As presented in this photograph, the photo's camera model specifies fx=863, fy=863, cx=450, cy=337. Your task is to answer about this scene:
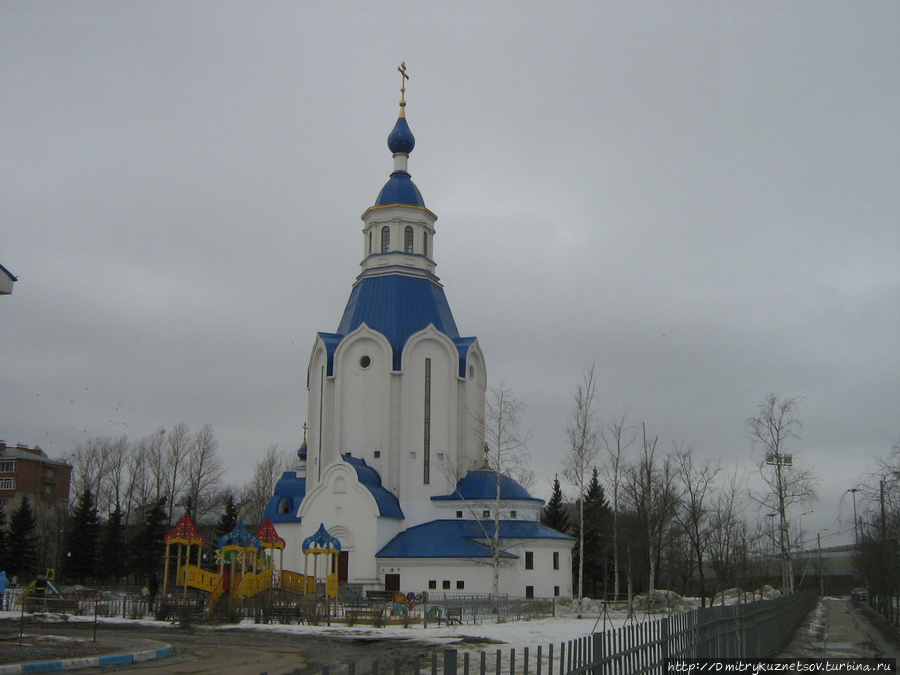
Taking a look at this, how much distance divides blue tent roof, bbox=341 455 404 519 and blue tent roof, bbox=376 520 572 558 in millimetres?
1311

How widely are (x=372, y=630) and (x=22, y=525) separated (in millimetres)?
37160

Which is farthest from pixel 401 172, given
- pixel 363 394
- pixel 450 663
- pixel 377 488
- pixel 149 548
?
pixel 450 663

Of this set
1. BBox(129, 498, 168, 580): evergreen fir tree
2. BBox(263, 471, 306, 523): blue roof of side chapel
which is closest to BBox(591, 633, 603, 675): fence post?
BBox(263, 471, 306, 523): blue roof of side chapel

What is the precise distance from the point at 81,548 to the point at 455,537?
90.7ft

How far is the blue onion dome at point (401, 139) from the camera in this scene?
51125mm

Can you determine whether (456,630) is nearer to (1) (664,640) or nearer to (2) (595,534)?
(1) (664,640)

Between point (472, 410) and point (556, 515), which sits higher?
point (472, 410)

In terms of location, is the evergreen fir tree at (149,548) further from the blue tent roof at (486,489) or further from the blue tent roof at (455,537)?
the blue tent roof at (486,489)

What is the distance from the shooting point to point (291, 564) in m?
43.3

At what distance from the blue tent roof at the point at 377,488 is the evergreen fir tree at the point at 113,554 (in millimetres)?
22826

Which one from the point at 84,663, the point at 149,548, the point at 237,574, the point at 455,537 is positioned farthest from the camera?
the point at 149,548

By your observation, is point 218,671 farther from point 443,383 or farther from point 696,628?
point 443,383

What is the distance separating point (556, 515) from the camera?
57.5 metres

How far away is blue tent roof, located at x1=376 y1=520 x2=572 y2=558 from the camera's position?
3994 cm
